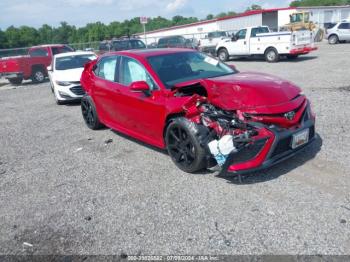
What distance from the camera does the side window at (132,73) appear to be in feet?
17.7

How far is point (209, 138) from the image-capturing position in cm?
447

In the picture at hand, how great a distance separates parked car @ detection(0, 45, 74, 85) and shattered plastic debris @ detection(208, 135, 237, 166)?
16537 mm

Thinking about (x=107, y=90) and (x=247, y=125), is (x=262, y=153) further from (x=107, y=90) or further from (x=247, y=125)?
(x=107, y=90)

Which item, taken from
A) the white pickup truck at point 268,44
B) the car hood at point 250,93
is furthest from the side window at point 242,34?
the car hood at point 250,93

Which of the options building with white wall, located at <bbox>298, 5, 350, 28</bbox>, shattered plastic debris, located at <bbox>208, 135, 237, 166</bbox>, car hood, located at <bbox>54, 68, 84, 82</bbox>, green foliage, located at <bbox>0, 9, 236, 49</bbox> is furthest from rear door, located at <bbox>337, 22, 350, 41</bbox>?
green foliage, located at <bbox>0, 9, 236, 49</bbox>

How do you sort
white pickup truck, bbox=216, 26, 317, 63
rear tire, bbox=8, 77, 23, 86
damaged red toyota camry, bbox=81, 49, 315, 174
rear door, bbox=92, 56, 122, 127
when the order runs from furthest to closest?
rear tire, bbox=8, 77, 23, 86, white pickup truck, bbox=216, 26, 317, 63, rear door, bbox=92, 56, 122, 127, damaged red toyota camry, bbox=81, 49, 315, 174

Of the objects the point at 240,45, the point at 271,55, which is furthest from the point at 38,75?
the point at 271,55

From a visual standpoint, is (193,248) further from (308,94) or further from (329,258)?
(308,94)

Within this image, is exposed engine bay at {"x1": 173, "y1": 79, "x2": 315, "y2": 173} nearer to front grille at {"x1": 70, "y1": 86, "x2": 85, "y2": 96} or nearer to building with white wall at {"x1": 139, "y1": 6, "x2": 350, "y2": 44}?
front grille at {"x1": 70, "y1": 86, "x2": 85, "y2": 96}

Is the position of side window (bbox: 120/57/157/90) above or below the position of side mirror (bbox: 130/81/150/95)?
above

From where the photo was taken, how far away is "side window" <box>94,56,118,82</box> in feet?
20.9

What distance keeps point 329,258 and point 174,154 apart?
2.56 m

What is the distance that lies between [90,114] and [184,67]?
9.25ft

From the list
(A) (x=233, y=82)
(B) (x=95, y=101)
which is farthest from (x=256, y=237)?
(B) (x=95, y=101)
